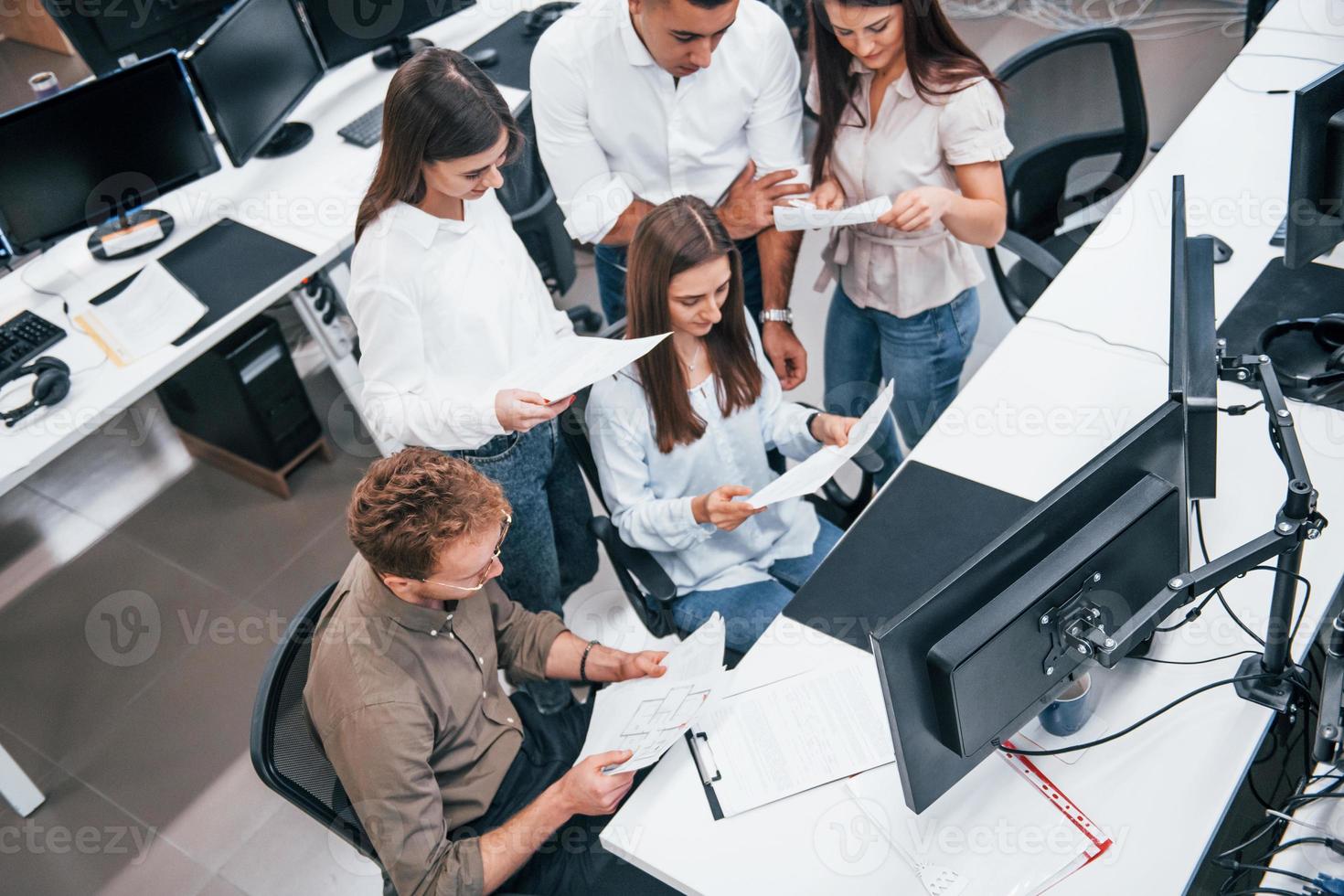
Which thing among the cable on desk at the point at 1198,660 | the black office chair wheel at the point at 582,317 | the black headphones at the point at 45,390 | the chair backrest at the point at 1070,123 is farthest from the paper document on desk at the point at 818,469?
the black headphones at the point at 45,390

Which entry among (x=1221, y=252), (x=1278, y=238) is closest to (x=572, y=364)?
(x=1221, y=252)

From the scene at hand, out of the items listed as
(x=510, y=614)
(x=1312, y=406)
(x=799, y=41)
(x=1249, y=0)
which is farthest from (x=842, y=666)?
(x=799, y=41)

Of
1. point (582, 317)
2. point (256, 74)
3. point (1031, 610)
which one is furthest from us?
point (256, 74)

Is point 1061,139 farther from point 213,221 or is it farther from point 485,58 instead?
point 213,221

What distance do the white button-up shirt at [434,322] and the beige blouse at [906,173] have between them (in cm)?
75

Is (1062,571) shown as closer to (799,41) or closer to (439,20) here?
(439,20)

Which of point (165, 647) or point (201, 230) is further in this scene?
point (201, 230)

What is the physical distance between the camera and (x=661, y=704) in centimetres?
184

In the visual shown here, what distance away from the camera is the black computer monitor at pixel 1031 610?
4.72ft

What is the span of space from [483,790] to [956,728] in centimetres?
86

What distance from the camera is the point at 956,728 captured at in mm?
1500

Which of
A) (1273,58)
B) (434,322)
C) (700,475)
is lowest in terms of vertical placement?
(700,475)

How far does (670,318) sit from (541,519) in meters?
0.54

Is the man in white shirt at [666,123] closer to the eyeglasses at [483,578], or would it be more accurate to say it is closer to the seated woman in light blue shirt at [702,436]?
Answer: the seated woman in light blue shirt at [702,436]
